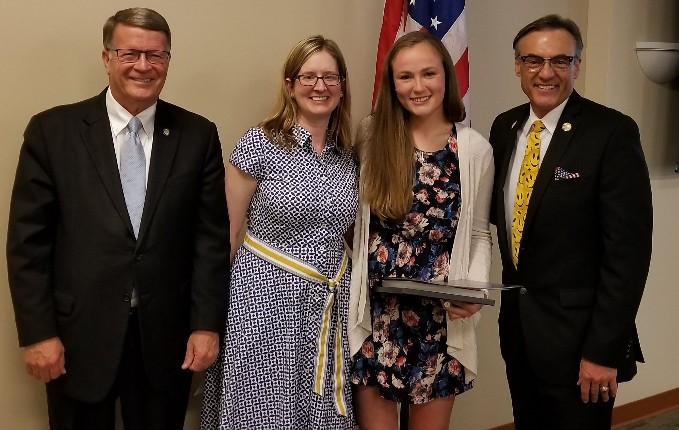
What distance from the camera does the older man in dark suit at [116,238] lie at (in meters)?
1.92

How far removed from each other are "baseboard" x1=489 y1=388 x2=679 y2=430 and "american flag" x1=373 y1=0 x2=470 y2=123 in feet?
6.45

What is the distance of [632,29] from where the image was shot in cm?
346

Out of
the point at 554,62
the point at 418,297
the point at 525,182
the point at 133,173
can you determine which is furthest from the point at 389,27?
the point at 133,173

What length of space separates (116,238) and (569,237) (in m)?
1.28

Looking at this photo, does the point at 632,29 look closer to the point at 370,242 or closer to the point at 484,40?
the point at 484,40

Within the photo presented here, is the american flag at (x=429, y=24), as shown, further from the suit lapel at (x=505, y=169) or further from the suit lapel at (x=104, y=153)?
the suit lapel at (x=104, y=153)

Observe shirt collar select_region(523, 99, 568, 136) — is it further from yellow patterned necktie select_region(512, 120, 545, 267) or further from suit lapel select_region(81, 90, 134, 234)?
suit lapel select_region(81, 90, 134, 234)

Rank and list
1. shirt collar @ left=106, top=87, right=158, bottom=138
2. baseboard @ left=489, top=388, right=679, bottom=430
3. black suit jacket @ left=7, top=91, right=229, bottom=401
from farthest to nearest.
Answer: baseboard @ left=489, top=388, right=679, bottom=430 → shirt collar @ left=106, top=87, right=158, bottom=138 → black suit jacket @ left=7, top=91, right=229, bottom=401

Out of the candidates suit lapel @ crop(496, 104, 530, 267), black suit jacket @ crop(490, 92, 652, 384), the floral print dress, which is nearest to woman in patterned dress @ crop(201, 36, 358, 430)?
the floral print dress

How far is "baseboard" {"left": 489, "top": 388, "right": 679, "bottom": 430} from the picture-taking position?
376 centimetres

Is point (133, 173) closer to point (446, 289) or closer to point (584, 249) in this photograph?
point (446, 289)

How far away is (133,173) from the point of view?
199 centimetres

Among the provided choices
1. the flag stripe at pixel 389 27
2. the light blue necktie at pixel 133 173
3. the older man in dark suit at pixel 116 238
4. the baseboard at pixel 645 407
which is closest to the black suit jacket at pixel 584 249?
the flag stripe at pixel 389 27

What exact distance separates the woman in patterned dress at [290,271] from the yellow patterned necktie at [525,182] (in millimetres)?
498
